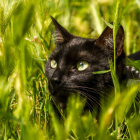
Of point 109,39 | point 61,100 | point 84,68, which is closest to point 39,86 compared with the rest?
point 61,100

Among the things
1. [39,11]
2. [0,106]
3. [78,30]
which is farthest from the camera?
[78,30]

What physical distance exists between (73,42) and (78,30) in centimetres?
123

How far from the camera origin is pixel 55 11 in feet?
3.51

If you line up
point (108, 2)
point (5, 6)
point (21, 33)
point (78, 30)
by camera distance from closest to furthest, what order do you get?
point (21, 33)
point (5, 6)
point (108, 2)
point (78, 30)

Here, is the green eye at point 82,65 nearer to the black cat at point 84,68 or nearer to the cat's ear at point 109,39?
the black cat at point 84,68

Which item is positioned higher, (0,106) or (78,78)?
(0,106)

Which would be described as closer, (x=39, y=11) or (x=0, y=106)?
(x=0, y=106)

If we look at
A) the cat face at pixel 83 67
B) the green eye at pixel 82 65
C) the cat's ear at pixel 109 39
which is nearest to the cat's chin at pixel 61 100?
the cat face at pixel 83 67

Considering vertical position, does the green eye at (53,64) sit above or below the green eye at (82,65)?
A: above

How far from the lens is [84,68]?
1.04 metres

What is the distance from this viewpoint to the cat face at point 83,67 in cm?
96

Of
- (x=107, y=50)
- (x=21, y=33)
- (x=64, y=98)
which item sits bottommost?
(x=64, y=98)

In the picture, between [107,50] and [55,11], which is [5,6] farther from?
[107,50]

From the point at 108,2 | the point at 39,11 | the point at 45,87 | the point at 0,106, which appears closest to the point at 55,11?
the point at 39,11
